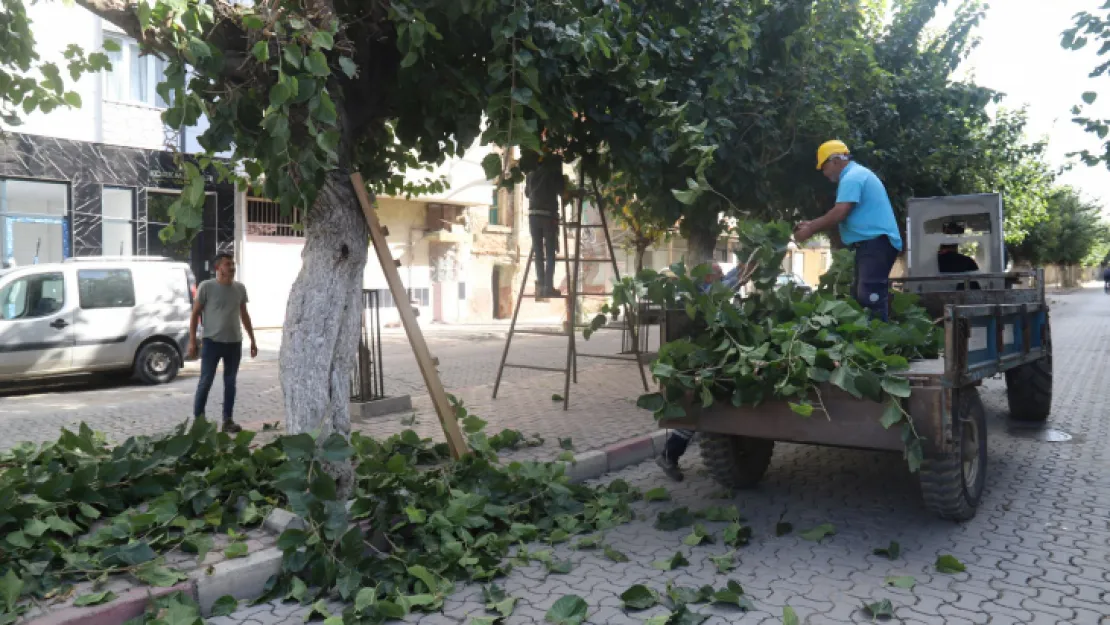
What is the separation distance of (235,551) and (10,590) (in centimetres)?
98

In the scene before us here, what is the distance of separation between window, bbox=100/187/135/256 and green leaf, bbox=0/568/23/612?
17.7m

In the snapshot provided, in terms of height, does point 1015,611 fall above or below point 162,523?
below

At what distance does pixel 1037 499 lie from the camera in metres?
5.69

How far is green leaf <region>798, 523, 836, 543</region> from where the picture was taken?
15.8 ft

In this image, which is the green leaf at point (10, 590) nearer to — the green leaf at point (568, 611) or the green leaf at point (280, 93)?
the green leaf at point (568, 611)

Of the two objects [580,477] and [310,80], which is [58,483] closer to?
[310,80]

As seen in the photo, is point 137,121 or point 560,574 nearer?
point 560,574

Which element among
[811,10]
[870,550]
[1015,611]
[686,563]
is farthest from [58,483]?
[811,10]

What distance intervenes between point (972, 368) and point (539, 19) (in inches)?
136

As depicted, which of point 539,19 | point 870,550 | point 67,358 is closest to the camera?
point 870,550

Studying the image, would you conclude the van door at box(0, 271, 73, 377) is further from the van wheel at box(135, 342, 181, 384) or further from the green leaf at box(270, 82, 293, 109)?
the green leaf at box(270, 82, 293, 109)

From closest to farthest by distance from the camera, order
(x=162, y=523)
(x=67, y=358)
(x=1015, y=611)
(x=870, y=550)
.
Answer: (x=1015, y=611) < (x=162, y=523) < (x=870, y=550) < (x=67, y=358)

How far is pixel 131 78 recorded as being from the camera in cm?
1953

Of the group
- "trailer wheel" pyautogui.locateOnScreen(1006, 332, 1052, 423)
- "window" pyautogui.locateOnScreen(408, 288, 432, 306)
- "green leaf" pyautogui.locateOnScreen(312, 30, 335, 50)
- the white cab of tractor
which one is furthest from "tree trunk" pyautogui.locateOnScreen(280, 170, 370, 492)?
"window" pyautogui.locateOnScreen(408, 288, 432, 306)
